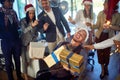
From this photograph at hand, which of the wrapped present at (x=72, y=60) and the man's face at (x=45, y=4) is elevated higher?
the man's face at (x=45, y=4)

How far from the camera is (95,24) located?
132 inches

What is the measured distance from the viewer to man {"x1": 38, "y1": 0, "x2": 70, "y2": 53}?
3221 mm

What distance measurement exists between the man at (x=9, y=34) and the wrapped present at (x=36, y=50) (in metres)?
0.22

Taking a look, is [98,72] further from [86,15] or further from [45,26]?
[45,26]

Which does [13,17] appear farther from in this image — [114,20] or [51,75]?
[114,20]

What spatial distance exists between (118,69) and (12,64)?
5.99 feet

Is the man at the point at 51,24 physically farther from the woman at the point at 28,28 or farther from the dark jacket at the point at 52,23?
the woman at the point at 28,28

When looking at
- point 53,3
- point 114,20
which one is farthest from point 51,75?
point 53,3

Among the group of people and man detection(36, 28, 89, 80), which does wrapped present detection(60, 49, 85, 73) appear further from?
the group of people

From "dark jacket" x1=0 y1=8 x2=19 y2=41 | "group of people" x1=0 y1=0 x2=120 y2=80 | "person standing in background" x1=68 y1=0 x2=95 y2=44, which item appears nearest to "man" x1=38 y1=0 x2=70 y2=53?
"group of people" x1=0 y1=0 x2=120 y2=80

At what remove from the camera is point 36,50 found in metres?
3.19

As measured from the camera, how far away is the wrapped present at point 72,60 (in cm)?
238

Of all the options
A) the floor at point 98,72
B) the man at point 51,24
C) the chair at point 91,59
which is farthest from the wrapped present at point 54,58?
the chair at point 91,59

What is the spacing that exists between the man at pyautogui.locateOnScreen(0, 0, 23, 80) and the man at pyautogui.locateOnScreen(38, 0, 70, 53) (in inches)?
15.0
